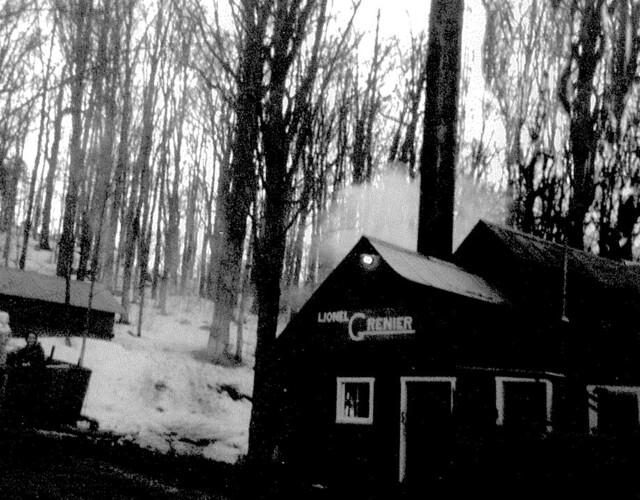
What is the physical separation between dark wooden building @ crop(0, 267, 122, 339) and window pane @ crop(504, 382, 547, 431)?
16.0 meters

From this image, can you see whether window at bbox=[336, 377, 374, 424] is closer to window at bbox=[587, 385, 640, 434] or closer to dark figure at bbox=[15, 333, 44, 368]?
window at bbox=[587, 385, 640, 434]

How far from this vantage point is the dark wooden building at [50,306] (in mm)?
21438

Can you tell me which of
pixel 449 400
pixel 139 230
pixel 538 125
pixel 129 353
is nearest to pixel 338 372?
pixel 449 400

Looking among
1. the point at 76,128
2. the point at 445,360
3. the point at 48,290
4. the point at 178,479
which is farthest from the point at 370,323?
the point at 76,128

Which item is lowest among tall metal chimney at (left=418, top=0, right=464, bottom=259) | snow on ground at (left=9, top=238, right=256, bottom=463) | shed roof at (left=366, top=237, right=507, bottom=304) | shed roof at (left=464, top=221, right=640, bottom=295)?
snow on ground at (left=9, top=238, right=256, bottom=463)

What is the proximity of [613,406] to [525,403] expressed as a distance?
2413 mm

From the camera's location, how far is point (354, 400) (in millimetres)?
12000

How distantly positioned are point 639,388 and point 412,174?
48.9 ft

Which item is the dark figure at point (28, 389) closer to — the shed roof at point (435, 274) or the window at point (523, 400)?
the shed roof at point (435, 274)

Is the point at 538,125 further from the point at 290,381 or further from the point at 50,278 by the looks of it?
the point at 50,278

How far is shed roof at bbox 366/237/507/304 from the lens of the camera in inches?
440

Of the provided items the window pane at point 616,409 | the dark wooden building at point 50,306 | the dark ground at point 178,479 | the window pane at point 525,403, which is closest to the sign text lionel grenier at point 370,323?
the window pane at point 525,403

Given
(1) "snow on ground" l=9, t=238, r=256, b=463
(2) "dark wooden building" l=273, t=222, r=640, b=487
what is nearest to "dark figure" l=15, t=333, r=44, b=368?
(1) "snow on ground" l=9, t=238, r=256, b=463

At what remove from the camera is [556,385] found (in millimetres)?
11562
